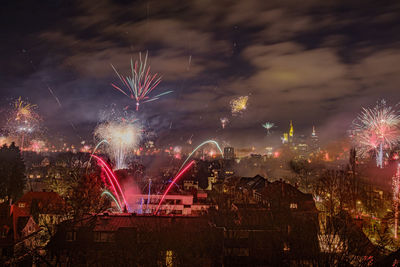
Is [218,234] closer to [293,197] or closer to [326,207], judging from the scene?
[293,197]

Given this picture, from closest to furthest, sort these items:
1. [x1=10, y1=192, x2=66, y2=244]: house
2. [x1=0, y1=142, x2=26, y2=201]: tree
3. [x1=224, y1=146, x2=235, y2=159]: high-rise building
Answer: [x1=10, y1=192, x2=66, y2=244]: house → [x1=0, y1=142, x2=26, y2=201]: tree → [x1=224, y1=146, x2=235, y2=159]: high-rise building

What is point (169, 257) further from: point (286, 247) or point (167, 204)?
point (167, 204)

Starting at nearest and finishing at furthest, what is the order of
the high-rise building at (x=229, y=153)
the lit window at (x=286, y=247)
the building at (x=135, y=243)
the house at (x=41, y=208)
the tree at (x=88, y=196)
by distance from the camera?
the building at (x=135, y=243), the lit window at (x=286, y=247), the house at (x=41, y=208), the tree at (x=88, y=196), the high-rise building at (x=229, y=153)

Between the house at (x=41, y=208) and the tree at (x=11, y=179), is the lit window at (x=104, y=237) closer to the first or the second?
the house at (x=41, y=208)

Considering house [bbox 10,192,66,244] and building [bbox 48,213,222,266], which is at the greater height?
house [bbox 10,192,66,244]

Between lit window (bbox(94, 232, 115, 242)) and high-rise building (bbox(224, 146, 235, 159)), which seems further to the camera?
high-rise building (bbox(224, 146, 235, 159))

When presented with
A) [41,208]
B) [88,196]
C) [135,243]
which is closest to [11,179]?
[41,208]

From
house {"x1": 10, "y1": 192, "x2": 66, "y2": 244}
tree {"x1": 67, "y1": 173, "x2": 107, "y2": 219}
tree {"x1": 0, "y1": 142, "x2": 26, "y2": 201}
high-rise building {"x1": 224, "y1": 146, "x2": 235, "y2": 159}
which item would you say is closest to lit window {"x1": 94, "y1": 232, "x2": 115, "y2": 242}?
house {"x1": 10, "y1": 192, "x2": 66, "y2": 244}

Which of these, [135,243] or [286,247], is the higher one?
[135,243]

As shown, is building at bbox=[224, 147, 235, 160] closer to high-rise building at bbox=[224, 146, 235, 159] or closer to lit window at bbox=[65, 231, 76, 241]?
high-rise building at bbox=[224, 146, 235, 159]

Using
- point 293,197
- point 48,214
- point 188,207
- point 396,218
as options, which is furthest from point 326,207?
point 48,214

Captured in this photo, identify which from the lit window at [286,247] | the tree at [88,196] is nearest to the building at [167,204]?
the tree at [88,196]
